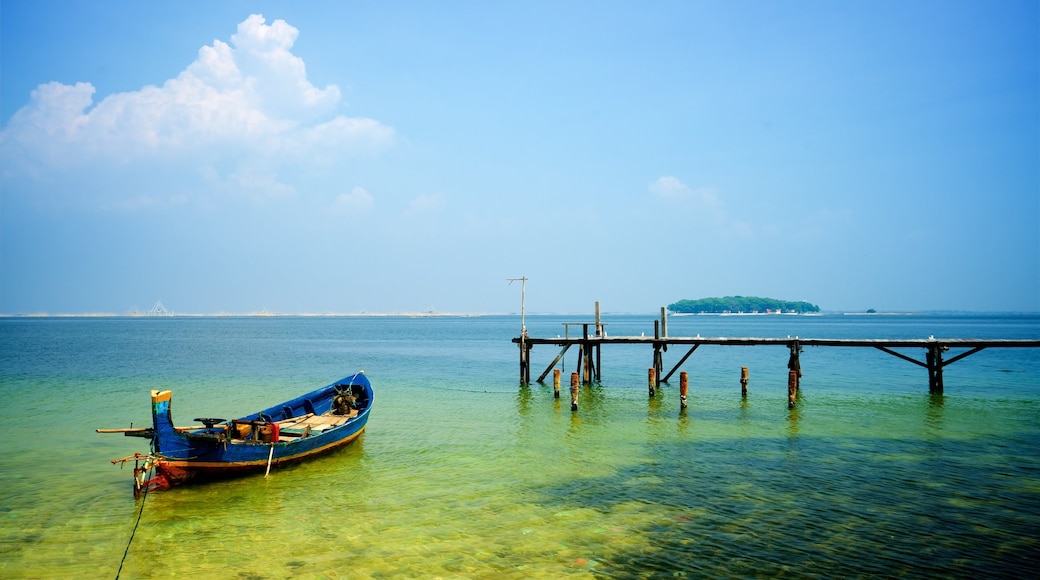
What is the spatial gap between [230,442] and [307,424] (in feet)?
14.0

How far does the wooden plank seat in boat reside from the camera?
1788 centimetres

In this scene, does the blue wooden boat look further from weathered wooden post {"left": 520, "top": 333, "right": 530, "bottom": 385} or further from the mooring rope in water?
weathered wooden post {"left": 520, "top": 333, "right": 530, "bottom": 385}

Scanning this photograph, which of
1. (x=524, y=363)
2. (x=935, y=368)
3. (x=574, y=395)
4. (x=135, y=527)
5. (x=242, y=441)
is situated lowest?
(x=135, y=527)

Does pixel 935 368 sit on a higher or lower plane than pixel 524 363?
higher

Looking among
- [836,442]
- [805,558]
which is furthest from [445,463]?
[836,442]

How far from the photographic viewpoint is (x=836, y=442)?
63.9 feet

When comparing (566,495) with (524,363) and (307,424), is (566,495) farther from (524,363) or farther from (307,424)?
(524,363)

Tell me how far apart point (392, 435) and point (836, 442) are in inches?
577

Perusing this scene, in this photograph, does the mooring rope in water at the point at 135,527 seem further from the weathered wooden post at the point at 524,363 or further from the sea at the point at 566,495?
the weathered wooden post at the point at 524,363

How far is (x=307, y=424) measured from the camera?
19.5 meters

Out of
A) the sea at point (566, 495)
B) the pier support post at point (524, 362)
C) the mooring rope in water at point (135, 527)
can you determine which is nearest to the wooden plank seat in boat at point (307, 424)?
the sea at point (566, 495)

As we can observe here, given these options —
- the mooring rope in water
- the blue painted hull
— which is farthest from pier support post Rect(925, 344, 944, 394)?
the mooring rope in water

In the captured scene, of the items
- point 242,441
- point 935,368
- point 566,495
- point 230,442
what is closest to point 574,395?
point 566,495

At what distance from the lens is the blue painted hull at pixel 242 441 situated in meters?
14.5
